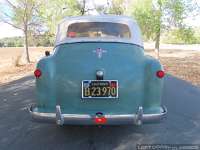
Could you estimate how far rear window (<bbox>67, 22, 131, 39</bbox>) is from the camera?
6.48 meters

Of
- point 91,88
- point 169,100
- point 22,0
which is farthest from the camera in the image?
point 22,0

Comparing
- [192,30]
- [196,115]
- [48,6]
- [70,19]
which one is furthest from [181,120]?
[48,6]

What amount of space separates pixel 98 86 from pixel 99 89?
0.05m

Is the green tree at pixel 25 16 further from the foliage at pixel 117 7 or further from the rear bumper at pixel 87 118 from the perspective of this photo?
the rear bumper at pixel 87 118

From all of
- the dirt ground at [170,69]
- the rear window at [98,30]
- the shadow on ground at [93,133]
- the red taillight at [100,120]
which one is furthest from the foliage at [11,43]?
the red taillight at [100,120]

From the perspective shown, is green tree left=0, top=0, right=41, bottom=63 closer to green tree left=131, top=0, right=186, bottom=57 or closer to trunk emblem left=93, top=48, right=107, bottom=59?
green tree left=131, top=0, right=186, bottom=57

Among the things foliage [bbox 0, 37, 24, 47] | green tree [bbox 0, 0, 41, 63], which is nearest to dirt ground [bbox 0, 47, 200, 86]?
green tree [bbox 0, 0, 41, 63]

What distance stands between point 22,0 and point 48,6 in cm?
164

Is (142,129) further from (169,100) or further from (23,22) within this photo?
(23,22)

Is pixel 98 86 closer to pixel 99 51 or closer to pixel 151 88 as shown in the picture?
pixel 99 51

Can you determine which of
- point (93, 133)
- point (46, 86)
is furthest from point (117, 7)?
point (46, 86)

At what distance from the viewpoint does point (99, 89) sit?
16.6 feet

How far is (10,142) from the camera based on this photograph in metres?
5.45

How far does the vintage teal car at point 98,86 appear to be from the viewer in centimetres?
505
